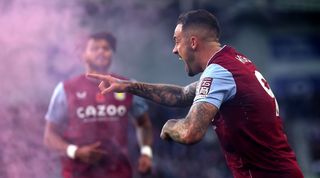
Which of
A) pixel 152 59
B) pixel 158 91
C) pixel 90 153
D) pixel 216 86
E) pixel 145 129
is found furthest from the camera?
pixel 152 59

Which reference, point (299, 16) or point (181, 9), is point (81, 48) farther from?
point (299, 16)

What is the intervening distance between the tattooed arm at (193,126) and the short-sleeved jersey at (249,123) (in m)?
0.20

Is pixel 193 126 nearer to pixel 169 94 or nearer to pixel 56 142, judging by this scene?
pixel 169 94

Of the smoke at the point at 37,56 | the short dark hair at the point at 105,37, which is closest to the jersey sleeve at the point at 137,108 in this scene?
the short dark hair at the point at 105,37

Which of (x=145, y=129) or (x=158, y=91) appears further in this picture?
(x=145, y=129)

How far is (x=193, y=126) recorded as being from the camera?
11.3 feet

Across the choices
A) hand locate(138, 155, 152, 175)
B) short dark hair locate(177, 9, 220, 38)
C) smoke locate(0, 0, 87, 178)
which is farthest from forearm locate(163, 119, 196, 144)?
smoke locate(0, 0, 87, 178)

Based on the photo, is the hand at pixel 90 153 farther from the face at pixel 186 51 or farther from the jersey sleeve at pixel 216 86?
the jersey sleeve at pixel 216 86

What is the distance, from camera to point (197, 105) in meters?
3.54

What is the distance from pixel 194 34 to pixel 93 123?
1.88 meters

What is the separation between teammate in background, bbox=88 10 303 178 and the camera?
358cm

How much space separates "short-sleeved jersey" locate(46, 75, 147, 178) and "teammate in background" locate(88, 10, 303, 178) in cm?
150

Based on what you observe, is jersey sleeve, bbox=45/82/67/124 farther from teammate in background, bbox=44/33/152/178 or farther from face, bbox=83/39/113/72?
face, bbox=83/39/113/72

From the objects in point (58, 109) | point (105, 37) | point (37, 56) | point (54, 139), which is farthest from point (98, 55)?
point (37, 56)
